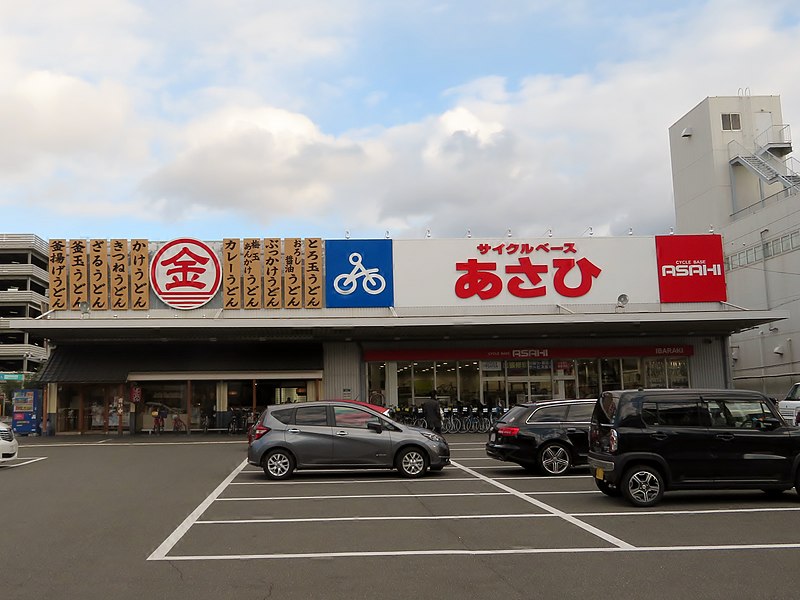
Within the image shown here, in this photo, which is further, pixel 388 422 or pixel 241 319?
pixel 241 319

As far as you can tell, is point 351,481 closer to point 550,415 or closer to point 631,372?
point 550,415

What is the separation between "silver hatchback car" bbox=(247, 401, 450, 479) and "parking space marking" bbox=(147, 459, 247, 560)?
1.10 meters

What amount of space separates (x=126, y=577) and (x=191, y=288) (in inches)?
936

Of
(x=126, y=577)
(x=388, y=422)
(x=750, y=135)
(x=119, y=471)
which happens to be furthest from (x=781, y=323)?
(x=126, y=577)

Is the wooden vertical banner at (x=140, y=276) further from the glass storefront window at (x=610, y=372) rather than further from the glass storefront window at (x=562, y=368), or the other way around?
the glass storefront window at (x=610, y=372)

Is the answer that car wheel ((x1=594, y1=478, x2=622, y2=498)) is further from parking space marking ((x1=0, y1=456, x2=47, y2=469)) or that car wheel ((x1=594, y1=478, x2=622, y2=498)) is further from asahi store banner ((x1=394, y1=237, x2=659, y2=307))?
asahi store banner ((x1=394, y1=237, x2=659, y2=307))

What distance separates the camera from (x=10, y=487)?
14.5 metres

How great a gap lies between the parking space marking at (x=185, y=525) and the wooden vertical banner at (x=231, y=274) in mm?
15323

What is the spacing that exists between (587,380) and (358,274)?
10.4 meters

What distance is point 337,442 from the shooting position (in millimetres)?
14773

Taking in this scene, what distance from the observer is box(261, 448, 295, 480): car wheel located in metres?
14.9

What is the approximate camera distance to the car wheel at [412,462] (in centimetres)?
1491

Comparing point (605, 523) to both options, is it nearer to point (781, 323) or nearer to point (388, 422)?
point (388, 422)

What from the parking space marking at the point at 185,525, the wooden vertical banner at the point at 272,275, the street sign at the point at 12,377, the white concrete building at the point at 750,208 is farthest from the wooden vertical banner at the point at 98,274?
the street sign at the point at 12,377
